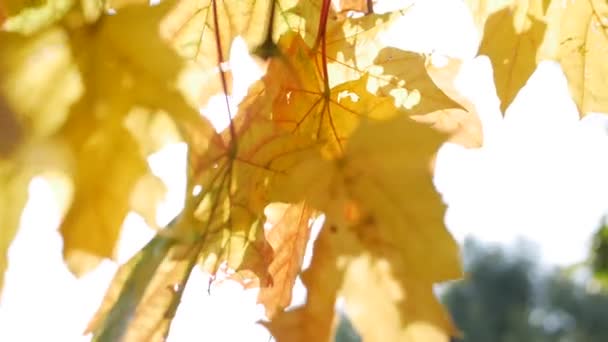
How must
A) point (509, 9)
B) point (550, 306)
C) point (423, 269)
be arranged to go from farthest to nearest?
point (550, 306), point (509, 9), point (423, 269)

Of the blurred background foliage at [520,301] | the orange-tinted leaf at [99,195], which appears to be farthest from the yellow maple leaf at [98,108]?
the blurred background foliage at [520,301]

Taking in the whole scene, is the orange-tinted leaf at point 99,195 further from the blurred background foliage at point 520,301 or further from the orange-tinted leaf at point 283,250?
the blurred background foliage at point 520,301

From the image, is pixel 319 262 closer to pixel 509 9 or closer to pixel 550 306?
pixel 509 9

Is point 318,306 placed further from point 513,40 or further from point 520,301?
point 520,301

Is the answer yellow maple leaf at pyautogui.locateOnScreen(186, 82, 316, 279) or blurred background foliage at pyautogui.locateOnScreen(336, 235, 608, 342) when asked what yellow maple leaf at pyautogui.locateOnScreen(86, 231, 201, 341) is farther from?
blurred background foliage at pyautogui.locateOnScreen(336, 235, 608, 342)

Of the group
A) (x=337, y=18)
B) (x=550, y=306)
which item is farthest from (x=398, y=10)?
(x=550, y=306)

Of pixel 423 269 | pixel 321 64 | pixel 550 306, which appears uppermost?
pixel 550 306
